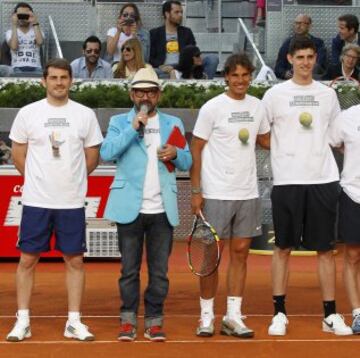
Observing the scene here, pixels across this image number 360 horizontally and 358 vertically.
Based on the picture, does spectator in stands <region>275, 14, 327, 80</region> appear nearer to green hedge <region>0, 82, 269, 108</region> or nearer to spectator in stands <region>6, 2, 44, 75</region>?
green hedge <region>0, 82, 269, 108</region>

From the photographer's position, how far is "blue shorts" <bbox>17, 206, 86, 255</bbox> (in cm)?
960

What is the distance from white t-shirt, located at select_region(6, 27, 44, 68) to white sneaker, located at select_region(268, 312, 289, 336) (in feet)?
33.3

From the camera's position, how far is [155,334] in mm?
9602

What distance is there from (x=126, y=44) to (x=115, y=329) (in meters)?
7.73

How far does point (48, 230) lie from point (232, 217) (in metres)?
1.45

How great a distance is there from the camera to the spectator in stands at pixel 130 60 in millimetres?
17062

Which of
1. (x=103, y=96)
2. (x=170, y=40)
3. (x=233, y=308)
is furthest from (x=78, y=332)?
(x=170, y=40)

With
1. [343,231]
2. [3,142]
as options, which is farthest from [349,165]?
[3,142]

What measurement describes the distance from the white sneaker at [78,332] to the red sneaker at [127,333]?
0.74ft

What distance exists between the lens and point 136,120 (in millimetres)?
9477

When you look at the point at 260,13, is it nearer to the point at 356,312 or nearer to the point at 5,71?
the point at 5,71

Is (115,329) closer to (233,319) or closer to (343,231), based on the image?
(233,319)

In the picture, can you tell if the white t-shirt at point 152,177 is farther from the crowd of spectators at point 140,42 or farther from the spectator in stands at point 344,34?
the spectator in stands at point 344,34

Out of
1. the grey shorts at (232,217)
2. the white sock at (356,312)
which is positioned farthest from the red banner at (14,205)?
the white sock at (356,312)
